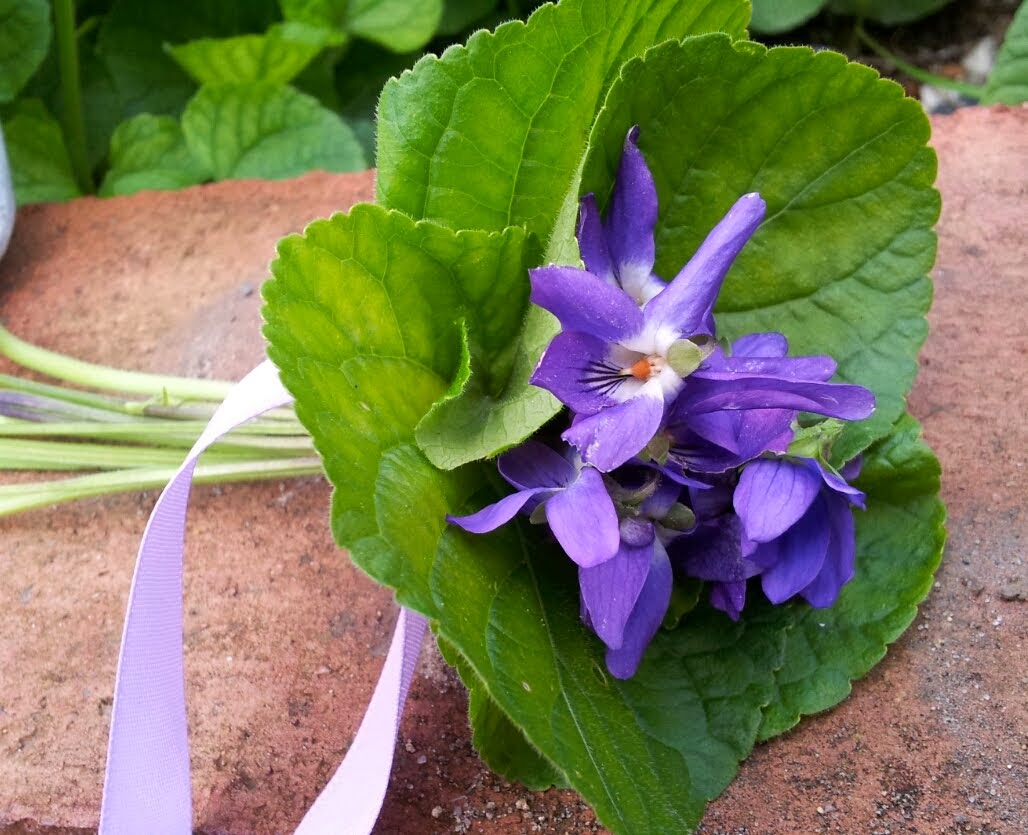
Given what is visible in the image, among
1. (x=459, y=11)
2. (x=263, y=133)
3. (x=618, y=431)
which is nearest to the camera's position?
(x=618, y=431)

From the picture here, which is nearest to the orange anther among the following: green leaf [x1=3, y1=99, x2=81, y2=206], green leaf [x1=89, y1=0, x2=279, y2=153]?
green leaf [x1=3, y1=99, x2=81, y2=206]

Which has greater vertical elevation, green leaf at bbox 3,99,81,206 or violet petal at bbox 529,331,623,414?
violet petal at bbox 529,331,623,414

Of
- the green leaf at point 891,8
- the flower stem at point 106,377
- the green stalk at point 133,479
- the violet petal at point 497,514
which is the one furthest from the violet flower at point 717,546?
the green leaf at point 891,8

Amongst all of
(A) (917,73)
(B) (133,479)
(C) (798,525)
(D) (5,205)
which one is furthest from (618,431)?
(A) (917,73)

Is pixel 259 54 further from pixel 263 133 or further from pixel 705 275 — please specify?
pixel 705 275

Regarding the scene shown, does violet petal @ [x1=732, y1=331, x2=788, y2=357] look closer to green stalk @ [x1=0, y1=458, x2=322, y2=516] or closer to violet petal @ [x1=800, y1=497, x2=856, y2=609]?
violet petal @ [x1=800, y1=497, x2=856, y2=609]

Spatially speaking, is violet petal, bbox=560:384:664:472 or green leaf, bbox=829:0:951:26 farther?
green leaf, bbox=829:0:951:26

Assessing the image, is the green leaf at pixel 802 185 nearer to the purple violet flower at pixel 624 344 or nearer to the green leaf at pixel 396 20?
the purple violet flower at pixel 624 344
